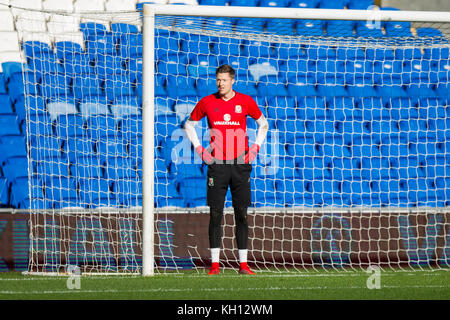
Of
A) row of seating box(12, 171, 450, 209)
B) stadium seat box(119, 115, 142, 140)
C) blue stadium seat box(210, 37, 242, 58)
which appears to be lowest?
row of seating box(12, 171, 450, 209)

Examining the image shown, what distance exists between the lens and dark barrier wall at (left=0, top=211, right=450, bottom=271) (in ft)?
22.4

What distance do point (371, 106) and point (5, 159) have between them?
410 centimetres

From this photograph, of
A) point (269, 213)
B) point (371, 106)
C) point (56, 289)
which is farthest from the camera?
point (371, 106)

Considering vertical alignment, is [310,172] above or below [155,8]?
below

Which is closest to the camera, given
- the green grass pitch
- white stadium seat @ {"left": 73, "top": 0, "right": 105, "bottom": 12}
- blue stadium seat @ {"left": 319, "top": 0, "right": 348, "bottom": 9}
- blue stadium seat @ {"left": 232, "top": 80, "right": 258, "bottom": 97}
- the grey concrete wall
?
the green grass pitch

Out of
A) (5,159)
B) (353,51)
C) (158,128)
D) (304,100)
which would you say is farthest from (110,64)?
(353,51)

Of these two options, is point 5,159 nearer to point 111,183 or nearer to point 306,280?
point 111,183

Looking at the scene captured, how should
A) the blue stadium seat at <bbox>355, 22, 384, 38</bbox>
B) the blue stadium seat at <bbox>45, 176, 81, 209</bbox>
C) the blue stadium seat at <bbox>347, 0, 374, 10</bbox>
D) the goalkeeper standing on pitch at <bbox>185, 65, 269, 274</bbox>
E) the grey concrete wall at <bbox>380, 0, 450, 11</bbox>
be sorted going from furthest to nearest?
the grey concrete wall at <bbox>380, 0, 450, 11</bbox> < the blue stadium seat at <bbox>347, 0, 374, 10</bbox> < the blue stadium seat at <bbox>355, 22, 384, 38</bbox> < the blue stadium seat at <bbox>45, 176, 81, 209</bbox> < the goalkeeper standing on pitch at <bbox>185, 65, 269, 274</bbox>

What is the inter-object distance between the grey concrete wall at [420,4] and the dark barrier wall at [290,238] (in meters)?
4.27

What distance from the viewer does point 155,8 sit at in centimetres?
557

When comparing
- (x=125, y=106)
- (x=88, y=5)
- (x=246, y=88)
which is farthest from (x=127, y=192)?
(x=88, y=5)

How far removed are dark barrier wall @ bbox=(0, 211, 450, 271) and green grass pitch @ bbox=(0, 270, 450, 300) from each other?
4.27ft

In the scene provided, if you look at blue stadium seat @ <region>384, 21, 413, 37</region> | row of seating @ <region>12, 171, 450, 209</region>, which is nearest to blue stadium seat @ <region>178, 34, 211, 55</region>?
row of seating @ <region>12, 171, 450, 209</region>

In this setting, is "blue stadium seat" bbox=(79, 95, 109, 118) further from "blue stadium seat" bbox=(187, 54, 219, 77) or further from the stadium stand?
"blue stadium seat" bbox=(187, 54, 219, 77)
